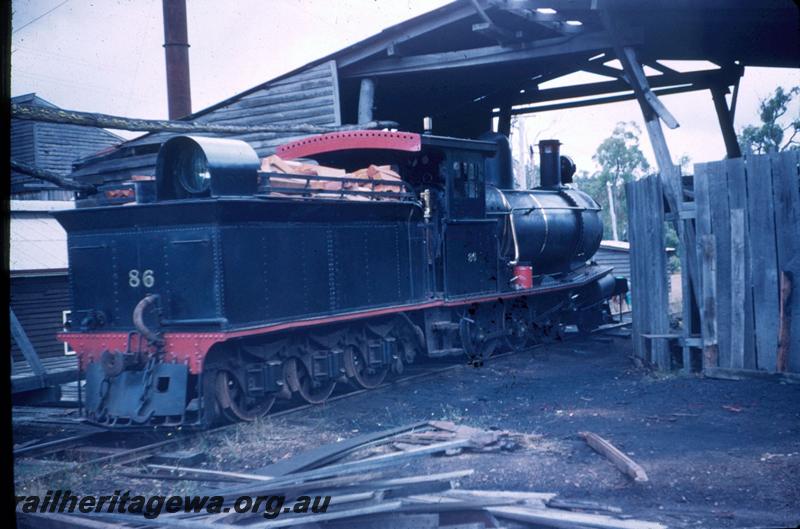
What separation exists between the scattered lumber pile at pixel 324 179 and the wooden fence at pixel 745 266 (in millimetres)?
3687

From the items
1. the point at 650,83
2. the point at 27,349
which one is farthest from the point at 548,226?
the point at 27,349

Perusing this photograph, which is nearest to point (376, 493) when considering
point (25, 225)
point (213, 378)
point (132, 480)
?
point (132, 480)

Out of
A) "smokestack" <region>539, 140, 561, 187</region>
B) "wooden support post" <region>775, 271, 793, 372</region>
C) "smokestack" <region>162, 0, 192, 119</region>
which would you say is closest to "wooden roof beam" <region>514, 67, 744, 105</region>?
"smokestack" <region>539, 140, 561, 187</region>

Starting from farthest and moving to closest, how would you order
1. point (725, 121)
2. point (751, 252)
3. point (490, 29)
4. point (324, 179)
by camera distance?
point (725, 121), point (490, 29), point (751, 252), point (324, 179)

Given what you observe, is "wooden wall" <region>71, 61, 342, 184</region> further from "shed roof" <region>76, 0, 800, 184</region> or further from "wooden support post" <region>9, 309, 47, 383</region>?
"wooden support post" <region>9, 309, 47, 383</region>

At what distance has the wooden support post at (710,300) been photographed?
8906 mm

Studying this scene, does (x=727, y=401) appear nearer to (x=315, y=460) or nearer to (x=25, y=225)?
(x=315, y=460)

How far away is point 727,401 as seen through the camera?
26.0ft

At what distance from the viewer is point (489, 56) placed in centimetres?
1310

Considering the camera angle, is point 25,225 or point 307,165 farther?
point 25,225

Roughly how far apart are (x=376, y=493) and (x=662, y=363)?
610cm

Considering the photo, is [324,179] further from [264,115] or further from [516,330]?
[264,115]

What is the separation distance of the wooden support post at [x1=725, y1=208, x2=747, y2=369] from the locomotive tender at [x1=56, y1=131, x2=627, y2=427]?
3.77 m

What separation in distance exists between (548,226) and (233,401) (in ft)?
24.1
